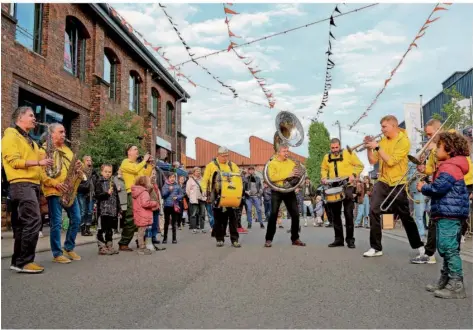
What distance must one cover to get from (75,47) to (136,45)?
5792 millimetres

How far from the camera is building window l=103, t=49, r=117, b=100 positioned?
71.6 ft

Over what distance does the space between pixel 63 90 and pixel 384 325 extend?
15.5 m

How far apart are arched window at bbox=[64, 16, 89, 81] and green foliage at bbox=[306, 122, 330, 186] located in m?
44.3

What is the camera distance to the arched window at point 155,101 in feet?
96.6

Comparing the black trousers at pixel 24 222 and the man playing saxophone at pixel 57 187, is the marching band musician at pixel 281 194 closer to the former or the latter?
the man playing saxophone at pixel 57 187

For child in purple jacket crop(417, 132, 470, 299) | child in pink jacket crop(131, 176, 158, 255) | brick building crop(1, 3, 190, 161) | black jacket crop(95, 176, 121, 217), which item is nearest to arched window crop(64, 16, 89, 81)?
brick building crop(1, 3, 190, 161)

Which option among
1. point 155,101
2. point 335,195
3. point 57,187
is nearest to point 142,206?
point 57,187

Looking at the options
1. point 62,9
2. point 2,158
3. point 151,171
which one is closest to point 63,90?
point 62,9

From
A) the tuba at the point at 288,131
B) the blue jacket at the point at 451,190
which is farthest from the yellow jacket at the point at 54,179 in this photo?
the blue jacket at the point at 451,190

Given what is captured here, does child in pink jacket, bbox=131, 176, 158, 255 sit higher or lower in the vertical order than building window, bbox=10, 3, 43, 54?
lower

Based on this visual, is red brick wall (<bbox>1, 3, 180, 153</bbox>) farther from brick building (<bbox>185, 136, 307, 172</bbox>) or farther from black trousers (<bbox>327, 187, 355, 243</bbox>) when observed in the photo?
brick building (<bbox>185, 136, 307, 172</bbox>)

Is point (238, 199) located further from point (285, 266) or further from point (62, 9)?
Answer: point (62, 9)

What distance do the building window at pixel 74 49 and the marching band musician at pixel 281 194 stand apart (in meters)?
11.3

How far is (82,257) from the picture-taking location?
7672mm
